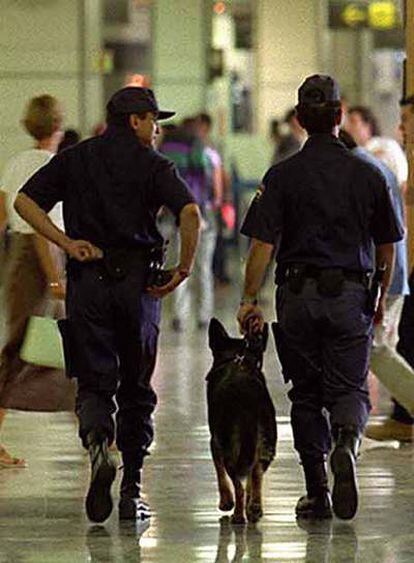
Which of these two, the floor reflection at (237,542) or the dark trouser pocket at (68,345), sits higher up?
the dark trouser pocket at (68,345)

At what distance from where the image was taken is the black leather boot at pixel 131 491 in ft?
31.0

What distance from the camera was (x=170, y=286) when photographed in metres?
9.17

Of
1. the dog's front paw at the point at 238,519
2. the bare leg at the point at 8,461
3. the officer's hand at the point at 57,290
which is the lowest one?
the bare leg at the point at 8,461

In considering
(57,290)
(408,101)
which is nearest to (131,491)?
(57,290)

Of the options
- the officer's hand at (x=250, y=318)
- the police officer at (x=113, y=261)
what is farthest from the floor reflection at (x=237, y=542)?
the officer's hand at (x=250, y=318)

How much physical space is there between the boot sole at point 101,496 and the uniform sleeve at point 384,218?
155 cm

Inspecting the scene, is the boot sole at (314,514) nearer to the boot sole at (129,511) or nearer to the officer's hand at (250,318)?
the boot sole at (129,511)

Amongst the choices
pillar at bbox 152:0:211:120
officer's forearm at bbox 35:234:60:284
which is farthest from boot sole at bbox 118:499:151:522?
pillar at bbox 152:0:211:120

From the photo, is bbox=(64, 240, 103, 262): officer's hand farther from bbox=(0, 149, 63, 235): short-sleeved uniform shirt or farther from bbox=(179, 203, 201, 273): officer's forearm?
bbox=(0, 149, 63, 235): short-sleeved uniform shirt

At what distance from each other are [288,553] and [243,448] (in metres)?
0.67

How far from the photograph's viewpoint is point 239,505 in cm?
930

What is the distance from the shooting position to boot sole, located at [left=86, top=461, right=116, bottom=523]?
9.11m

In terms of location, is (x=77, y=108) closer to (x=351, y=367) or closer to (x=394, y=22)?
(x=394, y=22)

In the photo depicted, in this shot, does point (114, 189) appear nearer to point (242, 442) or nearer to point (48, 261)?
point (242, 442)
